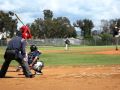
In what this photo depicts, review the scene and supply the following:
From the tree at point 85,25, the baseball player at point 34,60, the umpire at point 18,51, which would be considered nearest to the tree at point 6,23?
the tree at point 85,25

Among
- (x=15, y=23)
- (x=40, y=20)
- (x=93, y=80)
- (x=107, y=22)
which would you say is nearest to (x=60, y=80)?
(x=93, y=80)

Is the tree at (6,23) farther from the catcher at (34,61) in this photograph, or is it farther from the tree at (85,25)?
the catcher at (34,61)

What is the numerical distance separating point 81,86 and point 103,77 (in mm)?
2110

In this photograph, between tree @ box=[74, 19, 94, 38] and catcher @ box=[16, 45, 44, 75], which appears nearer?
catcher @ box=[16, 45, 44, 75]

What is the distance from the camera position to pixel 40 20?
373ft

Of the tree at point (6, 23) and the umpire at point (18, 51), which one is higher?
the tree at point (6, 23)

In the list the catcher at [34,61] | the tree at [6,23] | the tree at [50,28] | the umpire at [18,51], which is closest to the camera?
the umpire at [18,51]

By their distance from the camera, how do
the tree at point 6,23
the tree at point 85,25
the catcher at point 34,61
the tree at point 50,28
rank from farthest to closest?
the tree at point 85,25
the tree at point 50,28
the tree at point 6,23
the catcher at point 34,61

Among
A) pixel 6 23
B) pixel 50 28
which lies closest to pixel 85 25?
pixel 50 28

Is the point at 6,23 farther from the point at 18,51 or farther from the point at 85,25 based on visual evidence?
the point at 18,51

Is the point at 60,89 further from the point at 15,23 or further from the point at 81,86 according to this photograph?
the point at 15,23

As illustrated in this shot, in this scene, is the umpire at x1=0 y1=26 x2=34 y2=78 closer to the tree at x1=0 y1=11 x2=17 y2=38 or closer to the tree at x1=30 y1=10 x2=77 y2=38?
the tree at x1=0 y1=11 x2=17 y2=38

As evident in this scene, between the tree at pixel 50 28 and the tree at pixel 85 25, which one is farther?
the tree at pixel 85 25

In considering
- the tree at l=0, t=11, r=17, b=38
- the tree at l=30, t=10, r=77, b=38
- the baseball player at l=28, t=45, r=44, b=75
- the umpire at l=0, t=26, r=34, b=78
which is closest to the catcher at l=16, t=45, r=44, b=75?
the baseball player at l=28, t=45, r=44, b=75
